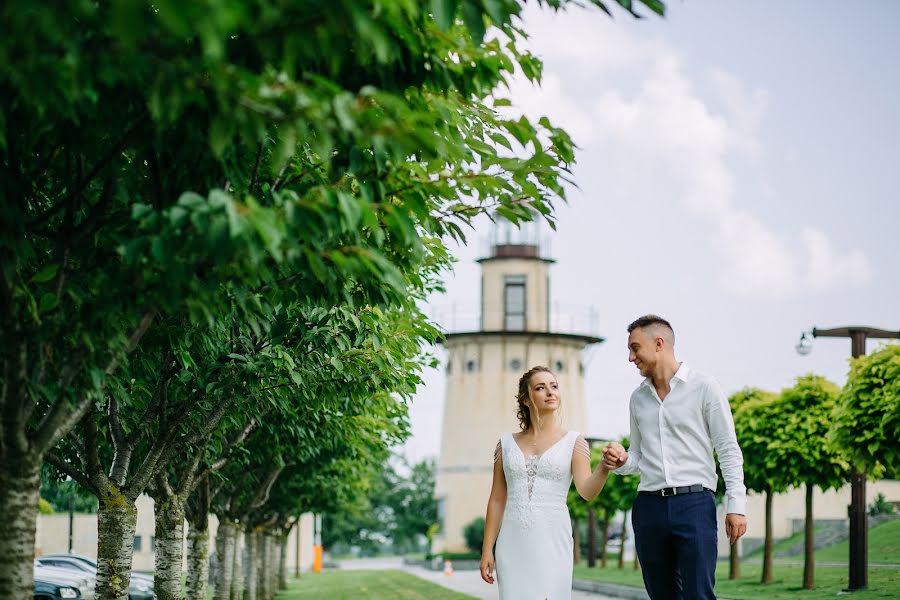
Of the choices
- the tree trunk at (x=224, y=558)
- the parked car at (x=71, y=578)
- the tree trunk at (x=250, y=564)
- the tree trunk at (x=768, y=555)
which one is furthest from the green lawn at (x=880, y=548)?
the parked car at (x=71, y=578)

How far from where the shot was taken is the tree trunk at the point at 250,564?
3005 cm

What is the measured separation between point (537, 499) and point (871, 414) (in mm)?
14066

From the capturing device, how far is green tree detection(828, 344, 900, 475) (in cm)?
2027

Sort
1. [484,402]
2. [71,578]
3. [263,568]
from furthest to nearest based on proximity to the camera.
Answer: [484,402] < [263,568] < [71,578]

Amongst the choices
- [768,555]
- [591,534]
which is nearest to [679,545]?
[768,555]

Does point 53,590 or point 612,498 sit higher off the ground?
point 612,498

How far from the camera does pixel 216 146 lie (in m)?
5.15

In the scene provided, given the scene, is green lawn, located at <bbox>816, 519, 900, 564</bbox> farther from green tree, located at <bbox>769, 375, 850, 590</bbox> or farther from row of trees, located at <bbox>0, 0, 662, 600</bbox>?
row of trees, located at <bbox>0, 0, 662, 600</bbox>

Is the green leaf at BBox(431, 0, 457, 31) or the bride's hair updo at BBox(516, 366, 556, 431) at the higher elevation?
the green leaf at BBox(431, 0, 457, 31)

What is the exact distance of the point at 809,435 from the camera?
27.9 m

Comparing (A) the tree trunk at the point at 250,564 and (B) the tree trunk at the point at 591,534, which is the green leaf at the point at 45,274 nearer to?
(A) the tree trunk at the point at 250,564

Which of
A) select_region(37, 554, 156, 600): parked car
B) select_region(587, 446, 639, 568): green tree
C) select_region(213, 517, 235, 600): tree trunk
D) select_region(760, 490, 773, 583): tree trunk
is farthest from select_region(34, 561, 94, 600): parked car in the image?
select_region(587, 446, 639, 568): green tree

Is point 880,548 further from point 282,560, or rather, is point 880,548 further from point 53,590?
point 53,590

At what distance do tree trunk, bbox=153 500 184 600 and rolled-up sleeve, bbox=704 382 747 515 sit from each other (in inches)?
379
